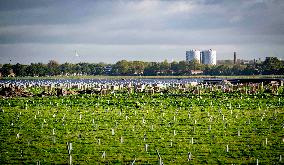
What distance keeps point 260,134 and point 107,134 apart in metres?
11.7

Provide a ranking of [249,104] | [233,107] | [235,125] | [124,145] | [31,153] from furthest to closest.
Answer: [249,104], [233,107], [235,125], [124,145], [31,153]

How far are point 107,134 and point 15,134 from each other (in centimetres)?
701

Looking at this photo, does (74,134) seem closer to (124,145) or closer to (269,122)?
(124,145)

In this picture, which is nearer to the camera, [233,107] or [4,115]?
[4,115]

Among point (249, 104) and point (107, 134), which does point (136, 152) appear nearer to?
point (107, 134)

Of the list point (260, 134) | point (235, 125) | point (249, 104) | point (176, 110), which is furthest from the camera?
point (249, 104)

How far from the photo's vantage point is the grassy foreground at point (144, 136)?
21062 millimetres

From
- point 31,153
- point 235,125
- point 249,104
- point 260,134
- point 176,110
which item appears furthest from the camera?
point 249,104

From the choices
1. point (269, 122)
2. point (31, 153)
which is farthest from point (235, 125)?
point (31, 153)

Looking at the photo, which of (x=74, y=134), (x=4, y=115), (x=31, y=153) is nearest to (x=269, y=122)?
(x=74, y=134)

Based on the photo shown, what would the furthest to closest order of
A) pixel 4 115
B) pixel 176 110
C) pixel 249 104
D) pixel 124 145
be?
pixel 249 104 < pixel 176 110 < pixel 4 115 < pixel 124 145

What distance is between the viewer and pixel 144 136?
27.1 m

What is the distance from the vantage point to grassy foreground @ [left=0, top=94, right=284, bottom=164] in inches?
829

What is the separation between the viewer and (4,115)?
39.0 m
